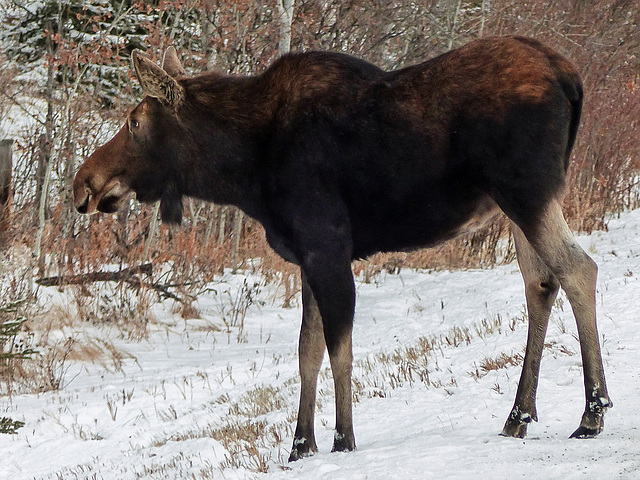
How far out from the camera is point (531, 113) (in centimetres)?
469

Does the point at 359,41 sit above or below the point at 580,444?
above

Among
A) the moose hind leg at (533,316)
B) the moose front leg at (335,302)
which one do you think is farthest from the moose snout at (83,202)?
the moose hind leg at (533,316)

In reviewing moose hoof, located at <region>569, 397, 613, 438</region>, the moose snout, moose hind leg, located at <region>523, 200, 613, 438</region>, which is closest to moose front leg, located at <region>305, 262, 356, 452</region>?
moose hind leg, located at <region>523, 200, 613, 438</region>

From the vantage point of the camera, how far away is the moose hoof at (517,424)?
4848mm

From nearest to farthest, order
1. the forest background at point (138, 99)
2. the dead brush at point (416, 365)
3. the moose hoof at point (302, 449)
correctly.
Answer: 1. the moose hoof at point (302, 449)
2. the dead brush at point (416, 365)
3. the forest background at point (138, 99)

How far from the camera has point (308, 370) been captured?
209 inches

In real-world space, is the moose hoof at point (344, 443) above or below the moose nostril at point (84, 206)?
below

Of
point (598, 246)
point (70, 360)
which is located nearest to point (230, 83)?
point (70, 360)

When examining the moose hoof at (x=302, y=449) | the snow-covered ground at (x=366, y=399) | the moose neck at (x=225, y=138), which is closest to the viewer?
the snow-covered ground at (x=366, y=399)

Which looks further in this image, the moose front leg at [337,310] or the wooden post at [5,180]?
the wooden post at [5,180]

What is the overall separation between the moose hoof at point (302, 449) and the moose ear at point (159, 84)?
2.28m

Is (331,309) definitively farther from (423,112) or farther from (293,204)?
(423,112)

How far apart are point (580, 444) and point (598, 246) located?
1027 cm

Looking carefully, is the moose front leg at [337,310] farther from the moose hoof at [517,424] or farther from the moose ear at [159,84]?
the moose ear at [159,84]
